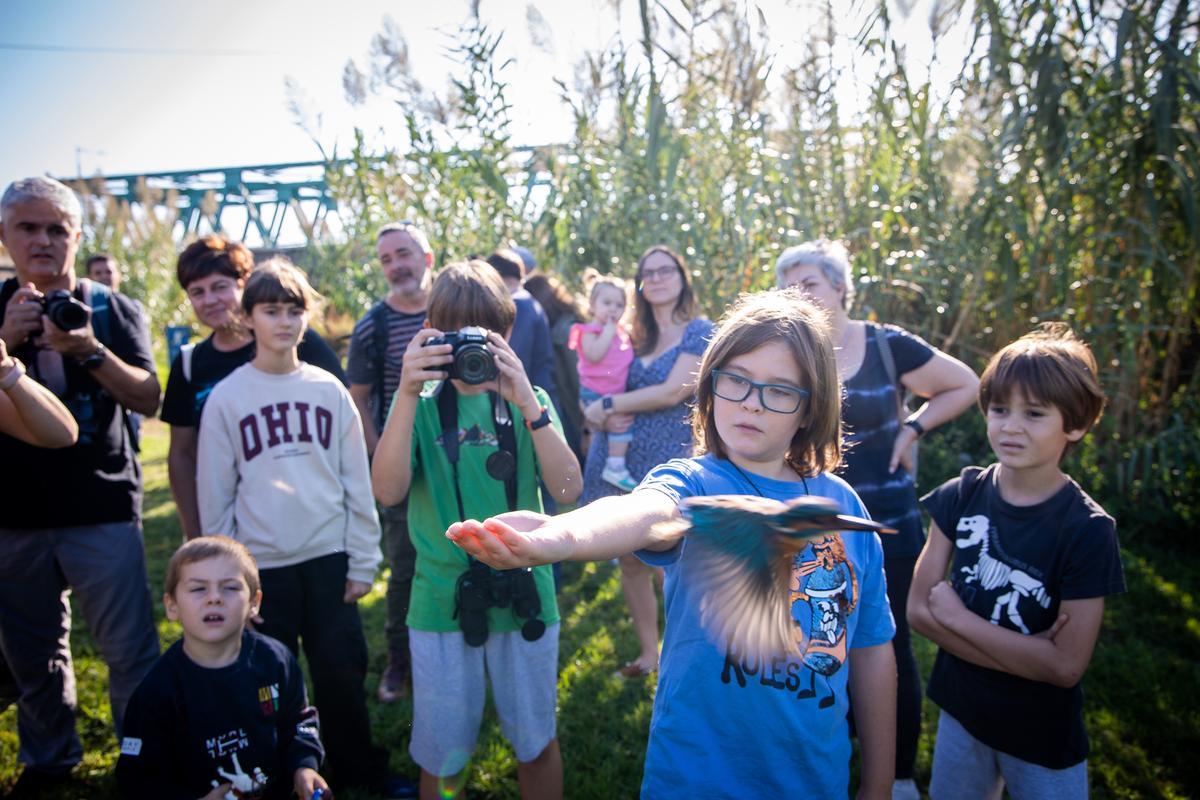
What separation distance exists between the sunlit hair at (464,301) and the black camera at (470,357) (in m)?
0.23

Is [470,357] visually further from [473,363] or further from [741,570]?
[741,570]

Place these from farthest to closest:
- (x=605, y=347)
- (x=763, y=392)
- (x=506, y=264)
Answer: (x=506, y=264) < (x=605, y=347) < (x=763, y=392)

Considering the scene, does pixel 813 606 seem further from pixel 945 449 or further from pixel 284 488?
pixel 945 449

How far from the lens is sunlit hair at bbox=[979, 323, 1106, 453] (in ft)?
6.04

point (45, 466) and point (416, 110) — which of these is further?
point (416, 110)

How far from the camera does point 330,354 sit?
111 inches

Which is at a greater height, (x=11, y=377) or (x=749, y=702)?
(x=11, y=377)

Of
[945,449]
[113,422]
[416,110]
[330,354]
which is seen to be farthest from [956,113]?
[113,422]

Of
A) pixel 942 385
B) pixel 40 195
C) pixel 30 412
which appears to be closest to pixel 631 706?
pixel 942 385

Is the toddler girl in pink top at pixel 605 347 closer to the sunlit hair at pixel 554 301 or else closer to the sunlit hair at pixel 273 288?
the sunlit hair at pixel 554 301

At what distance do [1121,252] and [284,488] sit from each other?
4.66 metres

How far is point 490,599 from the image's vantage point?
200cm

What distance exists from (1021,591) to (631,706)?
70.3 inches

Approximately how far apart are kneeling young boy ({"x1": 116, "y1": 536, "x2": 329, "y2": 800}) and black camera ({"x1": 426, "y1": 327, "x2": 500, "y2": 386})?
35.5 inches
